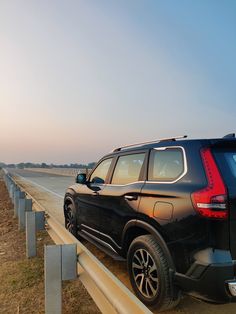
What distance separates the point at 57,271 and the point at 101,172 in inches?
113

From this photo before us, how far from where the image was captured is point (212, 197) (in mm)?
3432

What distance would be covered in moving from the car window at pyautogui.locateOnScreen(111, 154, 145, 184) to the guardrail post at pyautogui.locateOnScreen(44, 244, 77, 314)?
5.25ft

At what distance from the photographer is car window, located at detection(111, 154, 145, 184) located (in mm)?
4828

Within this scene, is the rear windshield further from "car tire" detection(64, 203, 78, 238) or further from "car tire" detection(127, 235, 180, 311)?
"car tire" detection(64, 203, 78, 238)

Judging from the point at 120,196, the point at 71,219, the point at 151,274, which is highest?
the point at 120,196

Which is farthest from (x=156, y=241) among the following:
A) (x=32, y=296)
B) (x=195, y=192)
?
(x=32, y=296)

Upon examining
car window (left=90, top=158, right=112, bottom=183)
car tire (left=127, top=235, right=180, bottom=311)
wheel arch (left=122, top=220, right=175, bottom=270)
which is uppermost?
car window (left=90, top=158, right=112, bottom=183)

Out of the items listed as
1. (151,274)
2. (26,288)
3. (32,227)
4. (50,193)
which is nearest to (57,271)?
(151,274)

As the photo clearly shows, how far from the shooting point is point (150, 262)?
13.4 ft

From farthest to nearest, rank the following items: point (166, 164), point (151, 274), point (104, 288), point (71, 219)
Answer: point (71, 219)
point (166, 164)
point (151, 274)
point (104, 288)

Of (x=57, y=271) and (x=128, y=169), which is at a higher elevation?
(x=128, y=169)

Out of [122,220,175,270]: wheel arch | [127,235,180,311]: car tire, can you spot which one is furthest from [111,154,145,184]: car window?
[127,235,180,311]: car tire

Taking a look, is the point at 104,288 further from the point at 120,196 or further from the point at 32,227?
the point at 32,227

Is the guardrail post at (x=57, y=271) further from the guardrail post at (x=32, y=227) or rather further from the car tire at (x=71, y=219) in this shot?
the car tire at (x=71, y=219)
